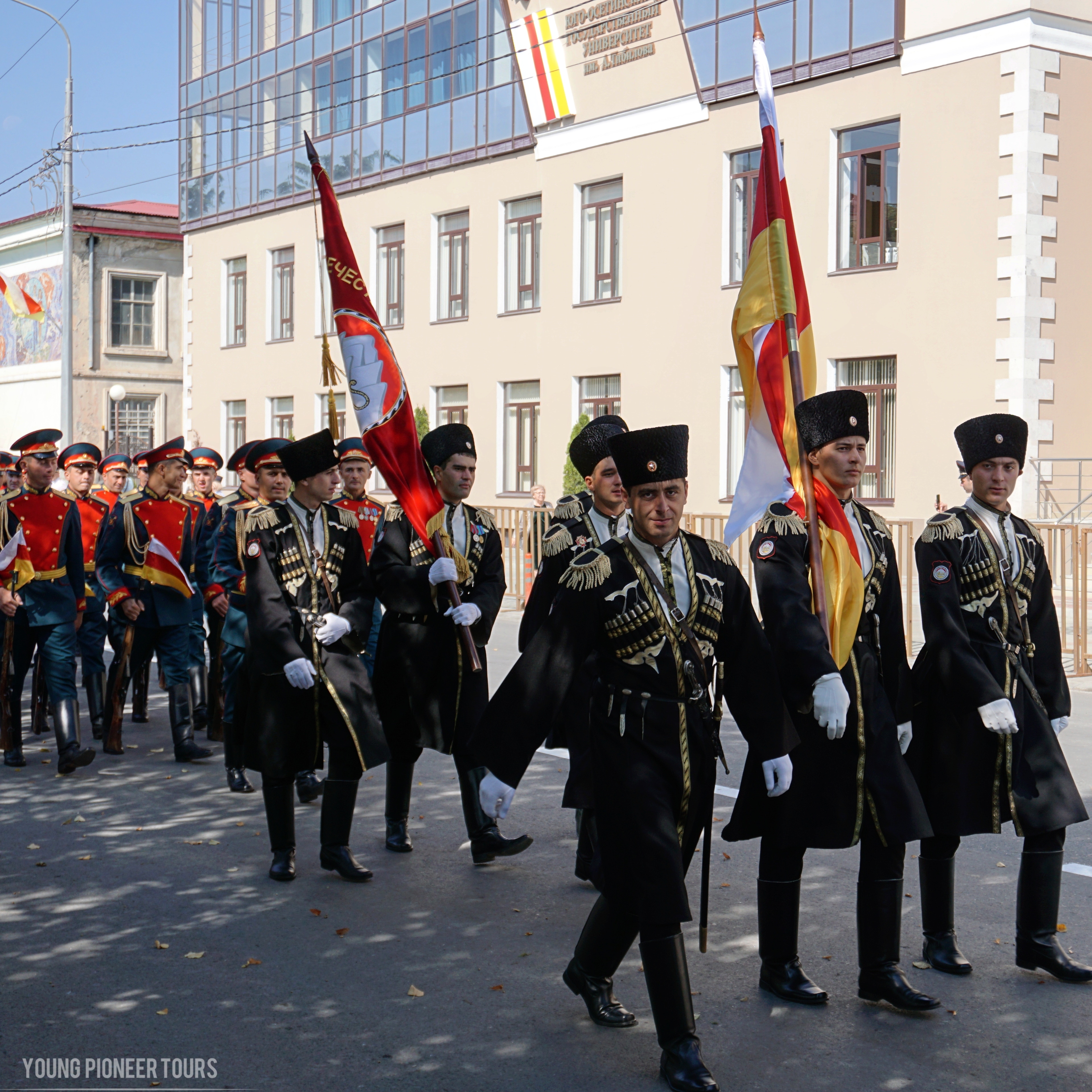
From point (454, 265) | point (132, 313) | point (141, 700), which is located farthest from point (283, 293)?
point (141, 700)

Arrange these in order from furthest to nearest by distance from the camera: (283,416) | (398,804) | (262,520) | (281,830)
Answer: (283,416), (398,804), (262,520), (281,830)

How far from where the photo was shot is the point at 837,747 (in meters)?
4.96

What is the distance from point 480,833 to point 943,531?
2781 mm

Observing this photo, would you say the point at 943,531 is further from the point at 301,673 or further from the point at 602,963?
the point at 301,673

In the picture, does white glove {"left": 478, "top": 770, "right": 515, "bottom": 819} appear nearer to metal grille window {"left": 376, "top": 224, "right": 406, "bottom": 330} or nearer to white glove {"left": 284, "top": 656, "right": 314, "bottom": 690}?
white glove {"left": 284, "top": 656, "right": 314, "bottom": 690}

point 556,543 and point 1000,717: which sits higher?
point 556,543

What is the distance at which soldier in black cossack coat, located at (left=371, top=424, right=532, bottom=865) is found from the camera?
6.99 m

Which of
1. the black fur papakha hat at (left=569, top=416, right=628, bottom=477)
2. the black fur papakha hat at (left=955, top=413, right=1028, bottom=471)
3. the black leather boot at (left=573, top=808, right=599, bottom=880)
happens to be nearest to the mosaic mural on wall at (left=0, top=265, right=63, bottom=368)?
the black fur papakha hat at (left=569, top=416, right=628, bottom=477)

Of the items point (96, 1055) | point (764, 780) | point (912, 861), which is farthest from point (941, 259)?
point (96, 1055)

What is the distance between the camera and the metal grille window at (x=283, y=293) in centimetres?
3409

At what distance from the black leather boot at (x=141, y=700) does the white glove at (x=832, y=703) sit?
23.8ft

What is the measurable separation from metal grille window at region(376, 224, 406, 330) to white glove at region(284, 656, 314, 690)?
25000mm

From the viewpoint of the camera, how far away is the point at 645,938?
443cm

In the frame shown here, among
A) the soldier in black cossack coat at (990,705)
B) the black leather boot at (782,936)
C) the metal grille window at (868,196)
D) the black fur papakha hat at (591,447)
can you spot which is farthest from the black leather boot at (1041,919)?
the metal grille window at (868,196)
